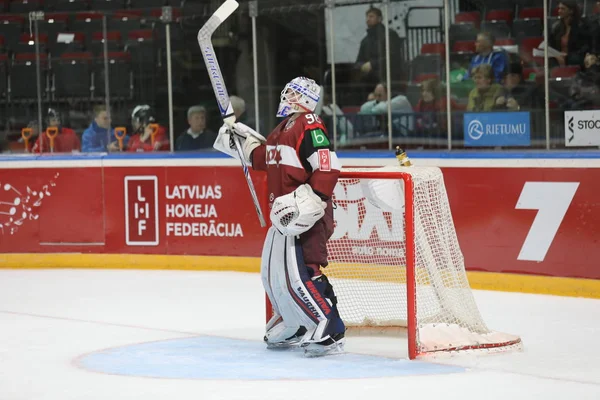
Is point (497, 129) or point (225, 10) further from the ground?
point (225, 10)

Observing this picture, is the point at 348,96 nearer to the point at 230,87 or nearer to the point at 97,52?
the point at 230,87

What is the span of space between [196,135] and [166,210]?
2.23 feet

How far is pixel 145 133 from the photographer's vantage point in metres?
9.88

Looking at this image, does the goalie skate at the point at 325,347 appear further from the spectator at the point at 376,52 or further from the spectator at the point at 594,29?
the spectator at the point at 376,52

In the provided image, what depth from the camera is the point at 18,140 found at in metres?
10.1

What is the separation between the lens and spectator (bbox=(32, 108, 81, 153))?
10.0 meters

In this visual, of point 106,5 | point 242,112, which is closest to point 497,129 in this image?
point 242,112

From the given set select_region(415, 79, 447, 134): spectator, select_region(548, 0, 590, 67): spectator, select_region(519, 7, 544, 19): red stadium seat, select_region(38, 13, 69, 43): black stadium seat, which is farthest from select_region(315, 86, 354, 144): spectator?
select_region(38, 13, 69, 43): black stadium seat

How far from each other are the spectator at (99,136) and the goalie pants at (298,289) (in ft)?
14.6

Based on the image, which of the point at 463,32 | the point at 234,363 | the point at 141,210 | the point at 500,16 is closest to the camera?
the point at 234,363

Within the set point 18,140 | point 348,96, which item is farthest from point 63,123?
point 348,96

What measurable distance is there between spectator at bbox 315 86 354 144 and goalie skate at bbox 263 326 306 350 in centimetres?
327

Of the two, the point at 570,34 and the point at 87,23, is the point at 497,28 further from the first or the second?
the point at 87,23

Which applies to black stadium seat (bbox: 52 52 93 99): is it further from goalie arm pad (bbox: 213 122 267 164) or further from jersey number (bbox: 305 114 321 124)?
jersey number (bbox: 305 114 321 124)
